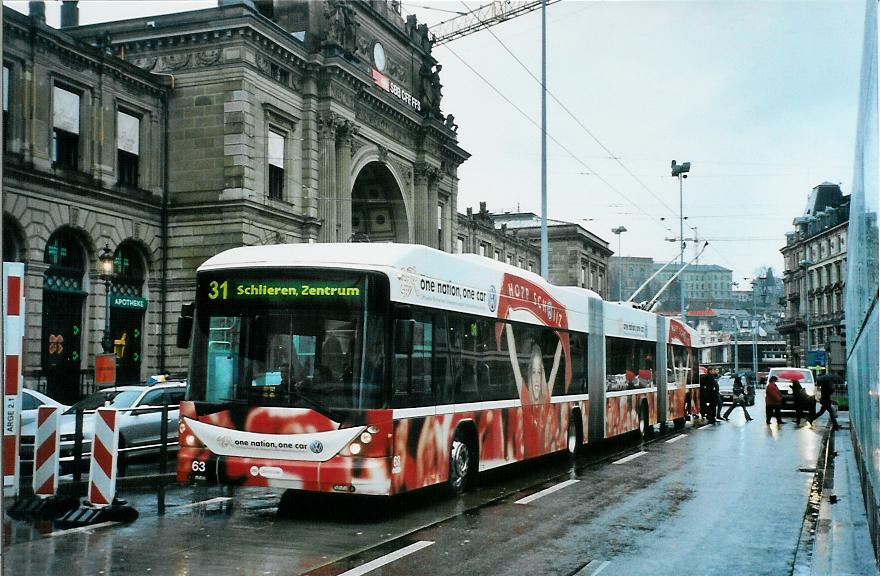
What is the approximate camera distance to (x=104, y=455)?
10.1 meters

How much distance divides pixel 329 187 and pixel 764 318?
101 meters

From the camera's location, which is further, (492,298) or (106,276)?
(106,276)

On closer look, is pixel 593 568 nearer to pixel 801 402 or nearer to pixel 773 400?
pixel 773 400

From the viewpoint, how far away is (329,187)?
37.3 meters

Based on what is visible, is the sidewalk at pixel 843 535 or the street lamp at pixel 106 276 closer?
the sidewalk at pixel 843 535

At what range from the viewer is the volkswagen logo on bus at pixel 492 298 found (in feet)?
43.2

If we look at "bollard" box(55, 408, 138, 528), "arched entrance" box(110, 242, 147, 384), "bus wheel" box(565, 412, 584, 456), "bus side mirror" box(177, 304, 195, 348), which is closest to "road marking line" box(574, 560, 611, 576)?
"bollard" box(55, 408, 138, 528)

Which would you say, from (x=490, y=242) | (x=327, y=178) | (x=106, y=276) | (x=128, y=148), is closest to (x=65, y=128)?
(x=128, y=148)

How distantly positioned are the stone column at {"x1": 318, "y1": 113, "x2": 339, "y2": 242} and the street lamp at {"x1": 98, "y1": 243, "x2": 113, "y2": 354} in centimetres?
956

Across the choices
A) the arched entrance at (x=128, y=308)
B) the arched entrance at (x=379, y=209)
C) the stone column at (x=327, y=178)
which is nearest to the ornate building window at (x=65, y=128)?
the arched entrance at (x=128, y=308)

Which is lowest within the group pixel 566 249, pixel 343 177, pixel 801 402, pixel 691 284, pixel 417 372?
pixel 801 402

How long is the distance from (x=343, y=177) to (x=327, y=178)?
1198 mm

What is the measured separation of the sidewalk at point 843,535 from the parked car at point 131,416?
1049 cm

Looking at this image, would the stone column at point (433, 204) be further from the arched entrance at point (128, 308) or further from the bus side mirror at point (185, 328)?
the bus side mirror at point (185, 328)
